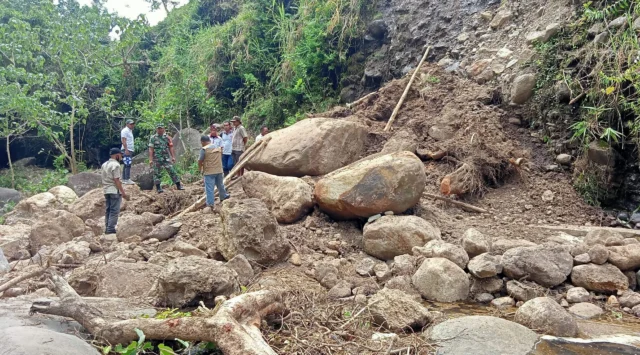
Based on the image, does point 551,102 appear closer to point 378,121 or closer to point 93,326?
point 378,121

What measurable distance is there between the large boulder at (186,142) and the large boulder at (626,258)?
35.3 feet

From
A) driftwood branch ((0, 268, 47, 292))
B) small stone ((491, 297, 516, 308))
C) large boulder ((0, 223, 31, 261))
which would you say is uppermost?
driftwood branch ((0, 268, 47, 292))

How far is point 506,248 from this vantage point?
5.22 metres

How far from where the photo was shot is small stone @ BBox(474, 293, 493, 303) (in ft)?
15.1

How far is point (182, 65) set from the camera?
16031 millimetres

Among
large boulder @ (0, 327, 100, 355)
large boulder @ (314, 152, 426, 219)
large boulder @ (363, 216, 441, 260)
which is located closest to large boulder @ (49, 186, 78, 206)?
large boulder @ (314, 152, 426, 219)

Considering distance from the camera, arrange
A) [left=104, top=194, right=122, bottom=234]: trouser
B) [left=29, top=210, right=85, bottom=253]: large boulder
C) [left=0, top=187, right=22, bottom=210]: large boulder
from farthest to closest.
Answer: [left=0, top=187, right=22, bottom=210]: large boulder, [left=104, top=194, right=122, bottom=234]: trouser, [left=29, top=210, right=85, bottom=253]: large boulder

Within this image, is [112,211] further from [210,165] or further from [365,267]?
[365,267]

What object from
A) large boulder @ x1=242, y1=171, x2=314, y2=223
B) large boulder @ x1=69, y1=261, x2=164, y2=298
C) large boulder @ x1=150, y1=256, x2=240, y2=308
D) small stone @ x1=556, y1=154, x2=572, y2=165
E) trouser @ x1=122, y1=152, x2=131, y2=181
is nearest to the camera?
large boulder @ x1=150, y1=256, x2=240, y2=308

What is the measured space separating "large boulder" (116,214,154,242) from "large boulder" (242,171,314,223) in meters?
1.47

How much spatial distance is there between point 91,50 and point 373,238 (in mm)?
13348

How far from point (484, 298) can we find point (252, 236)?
241cm

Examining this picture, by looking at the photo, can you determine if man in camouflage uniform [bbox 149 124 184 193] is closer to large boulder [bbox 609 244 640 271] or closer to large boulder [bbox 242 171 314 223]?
large boulder [bbox 242 171 314 223]

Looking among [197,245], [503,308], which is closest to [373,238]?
[503,308]
